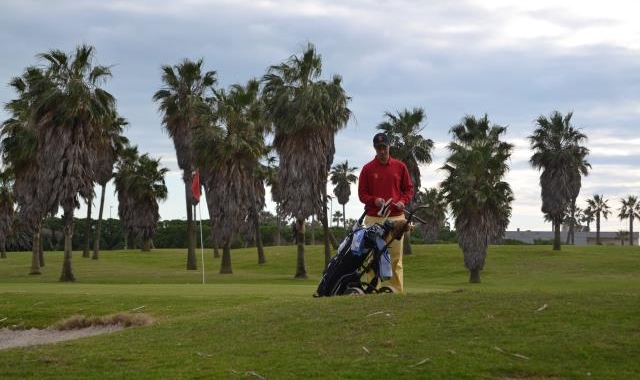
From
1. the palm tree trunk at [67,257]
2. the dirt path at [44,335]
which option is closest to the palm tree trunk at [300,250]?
the palm tree trunk at [67,257]

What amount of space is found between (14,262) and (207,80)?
3031cm

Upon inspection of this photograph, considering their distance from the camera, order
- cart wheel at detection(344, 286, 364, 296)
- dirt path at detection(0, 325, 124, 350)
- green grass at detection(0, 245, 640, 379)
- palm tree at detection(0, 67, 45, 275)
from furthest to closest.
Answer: palm tree at detection(0, 67, 45, 275) → dirt path at detection(0, 325, 124, 350) → cart wheel at detection(344, 286, 364, 296) → green grass at detection(0, 245, 640, 379)

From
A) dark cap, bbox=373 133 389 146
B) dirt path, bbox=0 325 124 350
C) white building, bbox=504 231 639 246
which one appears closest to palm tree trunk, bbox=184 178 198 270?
dirt path, bbox=0 325 124 350

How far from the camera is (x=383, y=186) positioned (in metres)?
14.9

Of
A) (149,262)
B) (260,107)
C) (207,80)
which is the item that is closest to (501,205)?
(260,107)

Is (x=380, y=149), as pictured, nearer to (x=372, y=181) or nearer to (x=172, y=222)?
(x=372, y=181)

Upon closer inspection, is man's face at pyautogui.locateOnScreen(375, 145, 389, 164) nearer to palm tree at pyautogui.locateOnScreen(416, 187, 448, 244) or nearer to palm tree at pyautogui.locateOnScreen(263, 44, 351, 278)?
palm tree at pyautogui.locateOnScreen(263, 44, 351, 278)

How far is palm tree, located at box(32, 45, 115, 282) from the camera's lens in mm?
49031

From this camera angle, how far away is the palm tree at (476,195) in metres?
55.2

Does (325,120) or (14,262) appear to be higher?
(325,120)

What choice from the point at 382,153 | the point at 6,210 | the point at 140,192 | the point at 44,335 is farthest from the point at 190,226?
the point at 382,153

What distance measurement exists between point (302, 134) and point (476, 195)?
12.1m

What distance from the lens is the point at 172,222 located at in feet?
400

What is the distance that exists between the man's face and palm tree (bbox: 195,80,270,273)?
1642 inches
